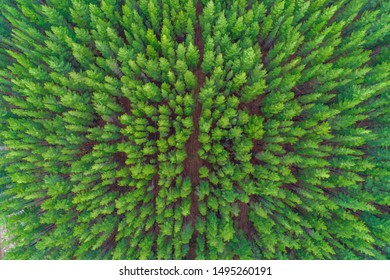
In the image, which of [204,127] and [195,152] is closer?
[204,127]

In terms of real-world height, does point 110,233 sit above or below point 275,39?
below

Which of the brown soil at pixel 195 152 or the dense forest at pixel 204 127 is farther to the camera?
the brown soil at pixel 195 152

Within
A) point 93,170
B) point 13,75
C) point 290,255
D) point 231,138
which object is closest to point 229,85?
point 231,138

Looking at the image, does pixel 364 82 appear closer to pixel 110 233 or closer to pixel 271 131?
pixel 271 131

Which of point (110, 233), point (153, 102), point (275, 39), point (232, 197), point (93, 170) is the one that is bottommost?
point (110, 233)

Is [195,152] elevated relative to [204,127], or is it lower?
lower

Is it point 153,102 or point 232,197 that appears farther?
point 153,102

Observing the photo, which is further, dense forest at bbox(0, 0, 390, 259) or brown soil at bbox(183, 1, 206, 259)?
brown soil at bbox(183, 1, 206, 259)
